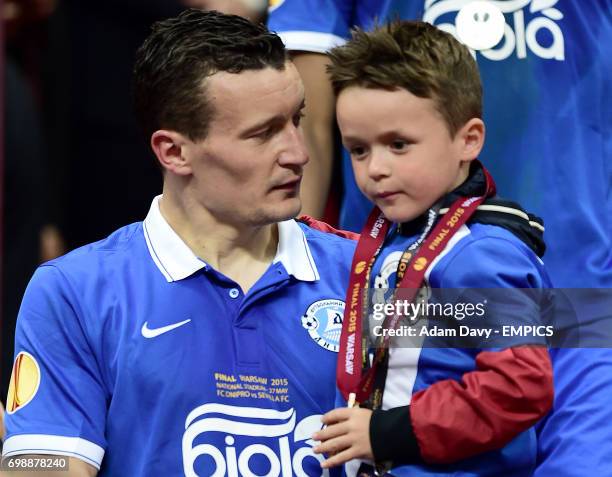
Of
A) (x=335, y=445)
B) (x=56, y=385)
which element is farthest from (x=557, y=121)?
(x=56, y=385)

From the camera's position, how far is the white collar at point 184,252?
319 cm

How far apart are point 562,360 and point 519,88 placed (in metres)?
0.70

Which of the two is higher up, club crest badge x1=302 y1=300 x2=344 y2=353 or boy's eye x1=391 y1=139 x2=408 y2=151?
boy's eye x1=391 y1=139 x2=408 y2=151

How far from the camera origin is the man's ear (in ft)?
10.8

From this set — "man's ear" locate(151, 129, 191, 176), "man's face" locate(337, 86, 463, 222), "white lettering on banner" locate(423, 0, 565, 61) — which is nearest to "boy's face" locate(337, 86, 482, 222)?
"man's face" locate(337, 86, 463, 222)

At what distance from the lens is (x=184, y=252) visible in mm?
3201

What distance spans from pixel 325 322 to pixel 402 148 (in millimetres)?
481

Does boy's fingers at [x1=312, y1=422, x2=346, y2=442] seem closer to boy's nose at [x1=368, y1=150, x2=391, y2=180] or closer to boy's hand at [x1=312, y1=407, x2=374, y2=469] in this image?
boy's hand at [x1=312, y1=407, x2=374, y2=469]

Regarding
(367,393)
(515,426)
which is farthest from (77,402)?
(515,426)

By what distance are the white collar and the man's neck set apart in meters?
0.04

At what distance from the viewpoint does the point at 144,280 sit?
3.16 metres

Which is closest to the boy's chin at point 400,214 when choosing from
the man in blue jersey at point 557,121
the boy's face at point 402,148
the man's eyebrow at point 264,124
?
the boy's face at point 402,148

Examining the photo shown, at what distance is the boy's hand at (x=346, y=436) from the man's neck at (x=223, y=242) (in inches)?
18.3

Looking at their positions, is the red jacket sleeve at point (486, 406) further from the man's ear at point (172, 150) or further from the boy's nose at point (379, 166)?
the man's ear at point (172, 150)
